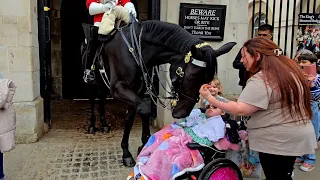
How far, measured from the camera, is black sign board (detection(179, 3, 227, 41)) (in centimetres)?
487

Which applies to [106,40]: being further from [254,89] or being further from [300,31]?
[300,31]

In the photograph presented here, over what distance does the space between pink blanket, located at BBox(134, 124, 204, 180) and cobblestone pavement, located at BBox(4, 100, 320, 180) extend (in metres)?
0.87

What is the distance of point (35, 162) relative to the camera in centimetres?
383

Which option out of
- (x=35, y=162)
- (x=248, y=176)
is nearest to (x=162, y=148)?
(x=248, y=176)

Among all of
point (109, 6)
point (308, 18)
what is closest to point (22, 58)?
point (109, 6)

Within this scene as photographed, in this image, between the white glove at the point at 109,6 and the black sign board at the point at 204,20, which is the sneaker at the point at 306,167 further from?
the white glove at the point at 109,6

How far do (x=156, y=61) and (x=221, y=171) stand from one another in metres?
1.33

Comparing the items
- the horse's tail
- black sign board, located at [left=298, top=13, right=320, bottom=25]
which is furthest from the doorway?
the horse's tail

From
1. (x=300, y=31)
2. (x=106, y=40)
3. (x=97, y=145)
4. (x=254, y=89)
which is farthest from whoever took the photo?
(x=300, y=31)

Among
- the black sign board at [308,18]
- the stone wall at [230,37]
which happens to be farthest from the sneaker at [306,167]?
the black sign board at [308,18]

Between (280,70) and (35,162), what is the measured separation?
3.13m

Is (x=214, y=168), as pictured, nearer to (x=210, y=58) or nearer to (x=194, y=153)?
(x=194, y=153)

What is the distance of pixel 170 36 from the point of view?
3.04 meters

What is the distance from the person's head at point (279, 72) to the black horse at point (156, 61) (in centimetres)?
36
